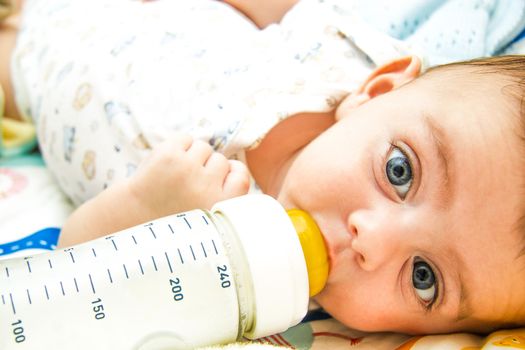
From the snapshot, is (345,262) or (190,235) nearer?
(190,235)

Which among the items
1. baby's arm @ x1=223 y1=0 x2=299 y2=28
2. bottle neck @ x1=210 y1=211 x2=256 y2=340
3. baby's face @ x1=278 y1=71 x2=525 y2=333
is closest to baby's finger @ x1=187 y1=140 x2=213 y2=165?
baby's face @ x1=278 y1=71 x2=525 y2=333

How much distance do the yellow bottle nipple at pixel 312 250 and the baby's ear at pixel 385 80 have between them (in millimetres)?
369

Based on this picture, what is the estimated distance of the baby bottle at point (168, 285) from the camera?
590 mm

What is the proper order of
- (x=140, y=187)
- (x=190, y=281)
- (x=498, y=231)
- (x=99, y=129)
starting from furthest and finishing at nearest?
(x=99, y=129) < (x=140, y=187) < (x=498, y=231) < (x=190, y=281)

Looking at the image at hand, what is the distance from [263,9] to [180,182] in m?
0.68

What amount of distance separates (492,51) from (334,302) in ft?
2.66

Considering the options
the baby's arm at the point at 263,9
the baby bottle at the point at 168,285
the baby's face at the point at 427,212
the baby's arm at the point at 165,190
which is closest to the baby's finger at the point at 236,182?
the baby's arm at the point at 165,190

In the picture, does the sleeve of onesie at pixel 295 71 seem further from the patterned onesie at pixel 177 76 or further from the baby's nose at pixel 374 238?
the baby's nose at pixel 374 238

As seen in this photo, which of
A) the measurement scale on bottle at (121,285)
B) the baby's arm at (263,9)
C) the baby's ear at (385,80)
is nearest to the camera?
the measurement scale on bottle at (121,285)

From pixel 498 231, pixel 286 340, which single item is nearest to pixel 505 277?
pixel 498 231

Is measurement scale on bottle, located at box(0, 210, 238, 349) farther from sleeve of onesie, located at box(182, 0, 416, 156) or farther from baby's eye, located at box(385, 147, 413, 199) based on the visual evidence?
sleeve of onesie, located at box(182, 0, 416, 156)

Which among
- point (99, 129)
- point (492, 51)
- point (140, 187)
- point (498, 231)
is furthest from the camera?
point (492, 51)

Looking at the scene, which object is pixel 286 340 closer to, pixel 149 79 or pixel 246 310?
pixel 246 310

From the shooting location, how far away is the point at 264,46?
1279mm
